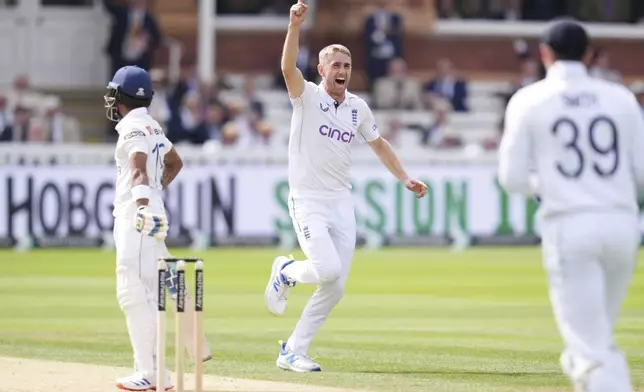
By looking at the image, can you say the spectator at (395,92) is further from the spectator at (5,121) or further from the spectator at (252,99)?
the spectator at (5,121)

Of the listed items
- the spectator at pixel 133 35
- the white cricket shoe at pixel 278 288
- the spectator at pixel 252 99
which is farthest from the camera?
the spectator at pixel 133 35

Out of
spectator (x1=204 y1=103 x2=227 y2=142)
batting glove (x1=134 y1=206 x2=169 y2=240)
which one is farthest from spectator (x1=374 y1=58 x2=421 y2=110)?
batting glove (x1=134 y1=206 x2=169 y2=240)

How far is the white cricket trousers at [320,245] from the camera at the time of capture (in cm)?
1026

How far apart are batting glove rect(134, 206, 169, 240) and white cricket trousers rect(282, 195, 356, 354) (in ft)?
5.10

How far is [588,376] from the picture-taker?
23.6 feet

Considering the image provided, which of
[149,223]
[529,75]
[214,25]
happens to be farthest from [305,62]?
[149,223]

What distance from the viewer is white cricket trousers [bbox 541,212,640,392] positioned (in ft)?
23.7

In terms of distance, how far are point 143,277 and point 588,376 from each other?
3002mm

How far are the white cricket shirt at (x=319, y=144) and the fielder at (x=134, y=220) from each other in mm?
1279

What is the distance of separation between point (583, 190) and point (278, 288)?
3.71 meters

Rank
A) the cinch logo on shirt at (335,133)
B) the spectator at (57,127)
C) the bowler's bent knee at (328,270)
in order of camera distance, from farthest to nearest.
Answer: the spectator at (57,127), the cinch logo on shirt at (335,133), the bowler's bent knee at (328,270)

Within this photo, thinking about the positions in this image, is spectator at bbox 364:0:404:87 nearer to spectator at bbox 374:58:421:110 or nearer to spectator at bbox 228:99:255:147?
spectator at bbox 374:58:421:110

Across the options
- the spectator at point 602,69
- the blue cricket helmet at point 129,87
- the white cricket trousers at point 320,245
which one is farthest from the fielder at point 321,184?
the spectator at point 602,69

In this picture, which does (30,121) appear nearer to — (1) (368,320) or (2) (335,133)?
(1) (368,320)
